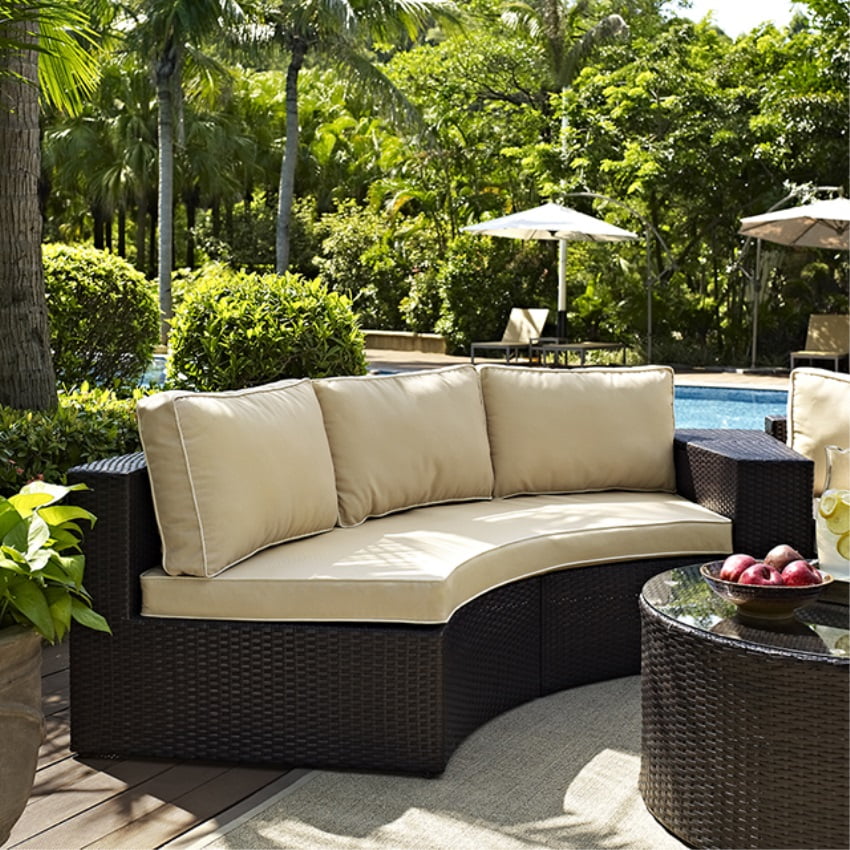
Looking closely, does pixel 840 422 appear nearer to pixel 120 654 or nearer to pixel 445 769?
pixel 445 769

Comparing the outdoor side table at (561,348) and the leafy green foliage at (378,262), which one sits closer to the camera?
the outdoor side table at (561,348)

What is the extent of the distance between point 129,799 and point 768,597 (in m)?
1.51

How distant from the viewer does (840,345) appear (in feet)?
44.6

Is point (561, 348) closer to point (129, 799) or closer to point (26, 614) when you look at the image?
point (129, 799)

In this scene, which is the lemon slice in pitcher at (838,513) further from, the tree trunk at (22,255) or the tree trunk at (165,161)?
the tree trunk at (165,161)

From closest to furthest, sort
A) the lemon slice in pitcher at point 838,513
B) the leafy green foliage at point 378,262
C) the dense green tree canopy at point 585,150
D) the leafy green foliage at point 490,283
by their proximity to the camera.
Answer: the lemon slice in pitcher at point 838,513 → the dense green tree canopy at point 585,150 → the leafy green foliage at point 490,283 → the leafy green foliage at point 378,262

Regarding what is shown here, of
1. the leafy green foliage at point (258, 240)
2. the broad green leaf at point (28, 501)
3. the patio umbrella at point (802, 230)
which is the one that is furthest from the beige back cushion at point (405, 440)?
the leafy green foliage at point (258, 240)

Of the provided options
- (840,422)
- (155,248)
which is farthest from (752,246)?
(155,248)

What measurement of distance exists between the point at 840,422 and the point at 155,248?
86.0ft

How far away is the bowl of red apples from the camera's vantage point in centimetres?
247

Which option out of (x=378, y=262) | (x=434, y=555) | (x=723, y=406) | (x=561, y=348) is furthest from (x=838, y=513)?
(x=378, y=262)

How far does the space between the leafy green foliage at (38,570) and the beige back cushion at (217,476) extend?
563 mm

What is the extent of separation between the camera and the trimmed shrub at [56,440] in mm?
3883

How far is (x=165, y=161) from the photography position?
1705cm
